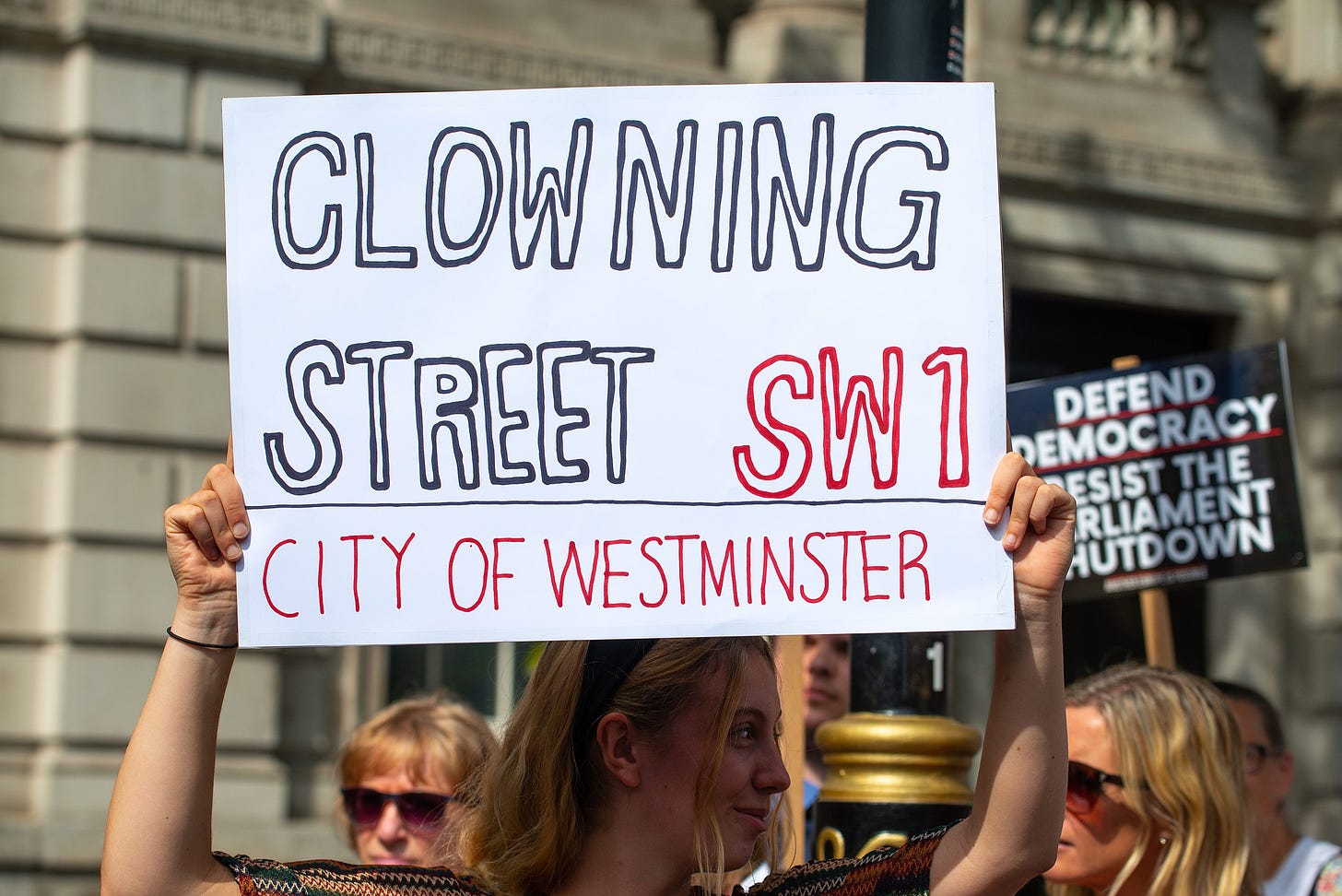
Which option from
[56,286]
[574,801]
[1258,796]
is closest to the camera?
[574,801]

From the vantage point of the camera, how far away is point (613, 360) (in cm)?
245

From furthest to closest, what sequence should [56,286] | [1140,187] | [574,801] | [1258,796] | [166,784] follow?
[1140,187] → [56,286] → [1258,796] → [574,801] → [166,784]

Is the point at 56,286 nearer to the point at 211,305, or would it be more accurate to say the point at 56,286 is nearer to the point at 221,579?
the point at 211,305

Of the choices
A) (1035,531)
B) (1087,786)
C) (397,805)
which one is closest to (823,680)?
(397,805)

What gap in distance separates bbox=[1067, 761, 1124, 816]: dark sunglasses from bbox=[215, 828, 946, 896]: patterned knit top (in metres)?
1.02

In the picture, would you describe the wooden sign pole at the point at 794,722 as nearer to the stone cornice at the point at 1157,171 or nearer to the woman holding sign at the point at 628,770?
the woman holding sign at the point at 628,770

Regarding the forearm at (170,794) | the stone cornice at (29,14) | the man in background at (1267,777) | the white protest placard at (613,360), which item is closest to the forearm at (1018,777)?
the white protest placard at (613,360)

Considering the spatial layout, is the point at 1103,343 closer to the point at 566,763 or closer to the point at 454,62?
the point at 454,62

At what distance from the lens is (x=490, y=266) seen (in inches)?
98.0

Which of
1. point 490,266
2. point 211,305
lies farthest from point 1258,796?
point 211,305

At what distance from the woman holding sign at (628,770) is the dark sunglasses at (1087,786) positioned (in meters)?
1.03

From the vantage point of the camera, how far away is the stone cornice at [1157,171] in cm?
1027

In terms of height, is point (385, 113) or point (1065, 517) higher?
point (385, 113)

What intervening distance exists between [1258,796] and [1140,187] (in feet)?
22.2
